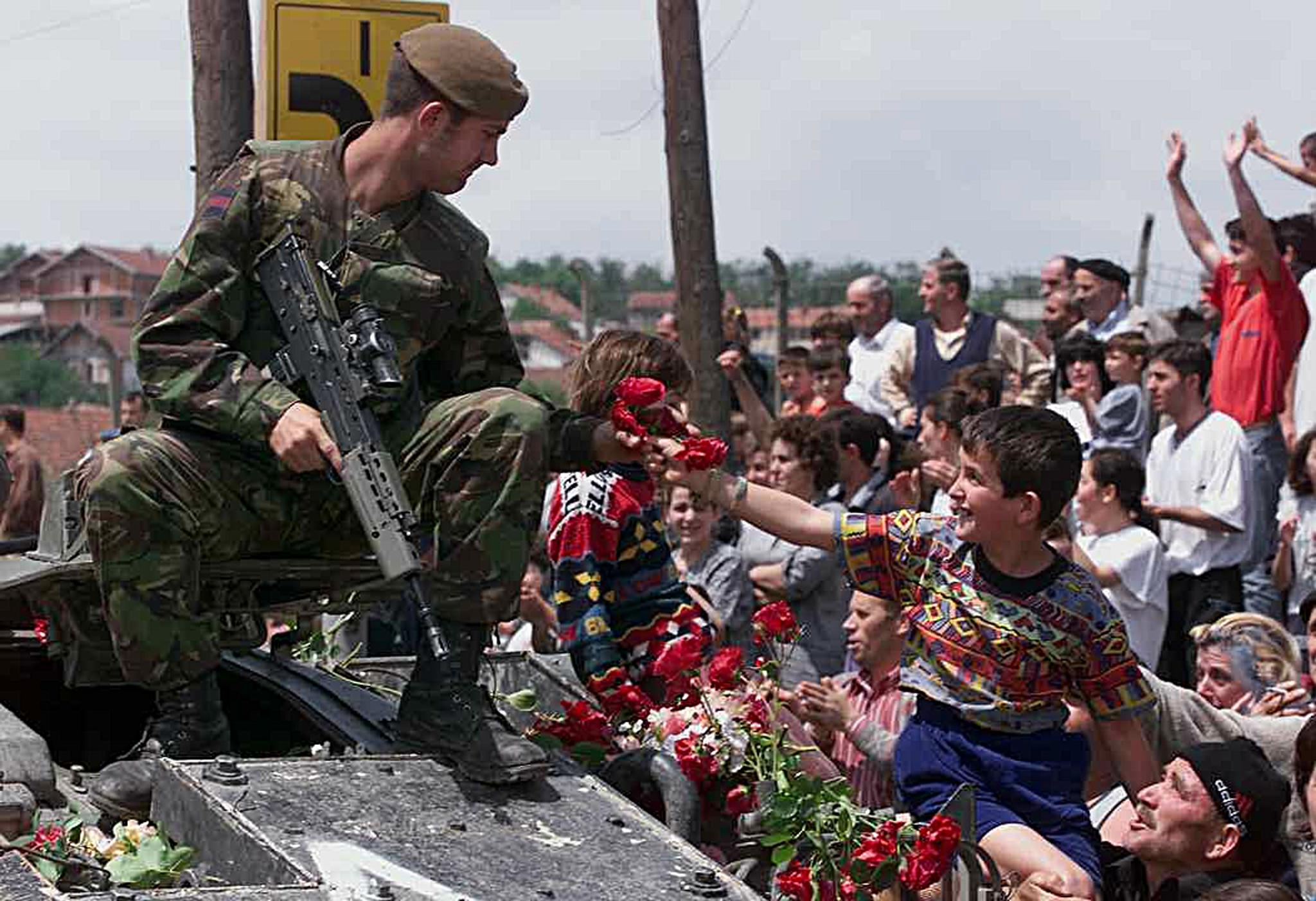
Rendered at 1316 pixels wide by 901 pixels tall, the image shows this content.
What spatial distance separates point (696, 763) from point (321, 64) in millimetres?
3030

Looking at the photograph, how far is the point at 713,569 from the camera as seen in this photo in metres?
8.73

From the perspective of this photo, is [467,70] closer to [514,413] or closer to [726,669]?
[514,413]

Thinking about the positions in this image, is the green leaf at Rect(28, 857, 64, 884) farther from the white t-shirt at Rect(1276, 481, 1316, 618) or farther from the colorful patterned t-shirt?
the white t-shirt at Rect(1276, 481, 1316, 618)

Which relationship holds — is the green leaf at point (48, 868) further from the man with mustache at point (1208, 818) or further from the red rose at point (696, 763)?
the man with mustache at point (1208, 818)

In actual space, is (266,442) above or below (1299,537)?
above

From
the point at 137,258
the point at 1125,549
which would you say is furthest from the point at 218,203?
the point at 137,258

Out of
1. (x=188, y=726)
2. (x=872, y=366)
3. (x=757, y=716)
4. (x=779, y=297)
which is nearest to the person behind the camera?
(x=188, y=726)

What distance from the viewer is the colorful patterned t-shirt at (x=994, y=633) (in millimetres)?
5473

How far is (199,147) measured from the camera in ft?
Result: 27.3

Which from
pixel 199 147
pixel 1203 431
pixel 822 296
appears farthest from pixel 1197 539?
pixel 822 296

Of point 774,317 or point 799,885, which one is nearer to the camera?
point 799,885

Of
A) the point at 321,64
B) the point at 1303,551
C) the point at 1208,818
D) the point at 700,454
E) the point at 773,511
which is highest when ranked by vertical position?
the point at 321,64

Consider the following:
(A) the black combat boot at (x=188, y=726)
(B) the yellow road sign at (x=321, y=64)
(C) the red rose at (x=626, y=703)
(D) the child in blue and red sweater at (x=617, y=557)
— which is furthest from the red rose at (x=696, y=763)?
(B) the yellow road sign at (x=321, y=64)

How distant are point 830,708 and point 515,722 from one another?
2.90ft
